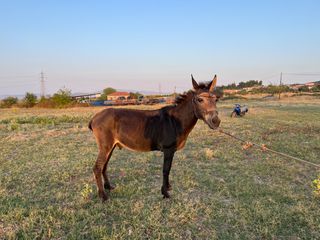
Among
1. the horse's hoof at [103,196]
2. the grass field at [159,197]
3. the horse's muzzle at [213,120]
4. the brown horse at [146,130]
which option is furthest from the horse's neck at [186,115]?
the horse's hoof at [103,196]

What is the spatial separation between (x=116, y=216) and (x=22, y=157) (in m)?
5.04

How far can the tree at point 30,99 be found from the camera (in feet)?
144

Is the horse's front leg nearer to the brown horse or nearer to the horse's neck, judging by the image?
the brown horse

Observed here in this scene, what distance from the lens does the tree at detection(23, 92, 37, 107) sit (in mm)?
43900

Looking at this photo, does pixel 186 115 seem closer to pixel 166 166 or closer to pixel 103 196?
pixel 166 166

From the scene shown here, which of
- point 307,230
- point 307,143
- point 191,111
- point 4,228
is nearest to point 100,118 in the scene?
point 191,111

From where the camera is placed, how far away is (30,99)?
151ft

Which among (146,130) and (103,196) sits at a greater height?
(146,130)

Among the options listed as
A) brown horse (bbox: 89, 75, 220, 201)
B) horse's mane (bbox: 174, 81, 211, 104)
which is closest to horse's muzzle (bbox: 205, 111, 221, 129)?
brown horse (bbox: 89, 75, 220, 201)

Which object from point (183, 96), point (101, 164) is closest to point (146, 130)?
point (183, 96)

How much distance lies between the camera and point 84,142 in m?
9.98

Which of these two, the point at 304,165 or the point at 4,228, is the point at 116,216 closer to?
the point at 4,228

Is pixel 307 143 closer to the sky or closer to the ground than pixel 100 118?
closer to the ground

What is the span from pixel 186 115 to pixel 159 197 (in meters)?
1.67
